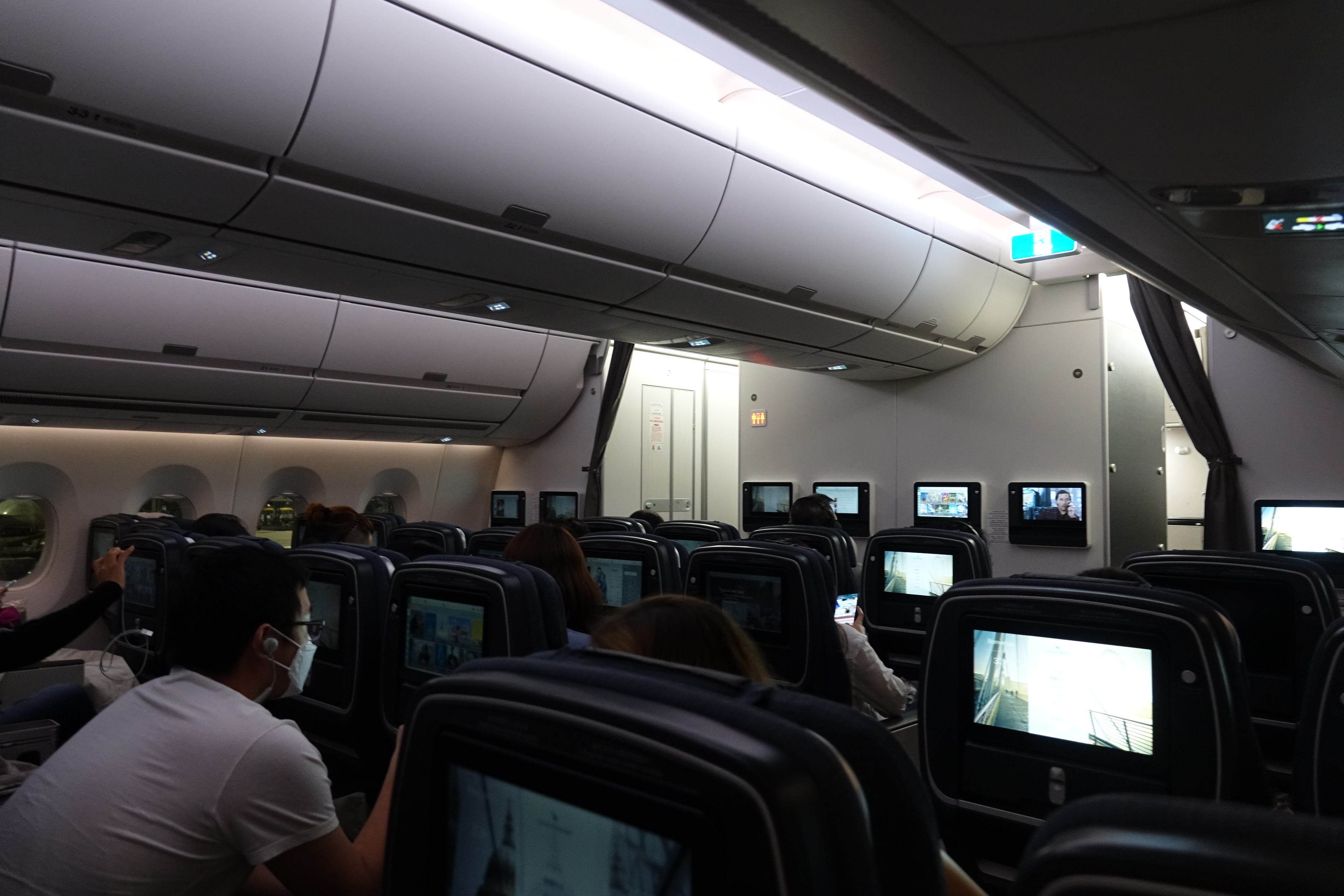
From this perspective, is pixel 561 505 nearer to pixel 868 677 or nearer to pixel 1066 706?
pixel 868 677

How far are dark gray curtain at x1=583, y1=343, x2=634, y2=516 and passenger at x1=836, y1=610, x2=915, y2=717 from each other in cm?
808

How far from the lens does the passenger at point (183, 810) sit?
5.41 feet

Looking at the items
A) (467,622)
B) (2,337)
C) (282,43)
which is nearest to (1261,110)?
(467,622)

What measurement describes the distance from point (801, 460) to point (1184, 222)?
7.61 m

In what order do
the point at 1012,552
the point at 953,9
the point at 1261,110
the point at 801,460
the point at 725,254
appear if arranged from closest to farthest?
the point at 953,9 < the point at 1261,110 < the point at 725,254 < the point at 1012,552 < the point at 801,460

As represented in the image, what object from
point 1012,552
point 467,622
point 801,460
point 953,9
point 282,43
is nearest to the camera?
point 953,9

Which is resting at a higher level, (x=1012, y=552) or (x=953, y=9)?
(x=953, y=9)

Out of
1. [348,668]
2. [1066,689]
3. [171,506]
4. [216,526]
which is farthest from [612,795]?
[171,506]

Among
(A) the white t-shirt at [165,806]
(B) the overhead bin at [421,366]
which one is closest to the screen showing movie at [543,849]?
(A) the white t-shirt at [165,806]

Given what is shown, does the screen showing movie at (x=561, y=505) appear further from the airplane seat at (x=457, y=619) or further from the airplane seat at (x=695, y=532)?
the airplane seat at (x=457, y=619)

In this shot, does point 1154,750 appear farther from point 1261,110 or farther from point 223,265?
point 223,265

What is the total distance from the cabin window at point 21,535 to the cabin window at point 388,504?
4.02 metres

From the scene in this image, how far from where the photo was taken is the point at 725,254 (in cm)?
587

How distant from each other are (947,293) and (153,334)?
277 inches
